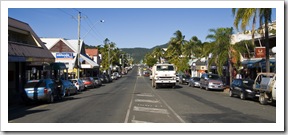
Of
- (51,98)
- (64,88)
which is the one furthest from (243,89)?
(64,88)

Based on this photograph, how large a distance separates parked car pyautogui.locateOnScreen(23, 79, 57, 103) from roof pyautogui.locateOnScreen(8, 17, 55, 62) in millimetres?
4731

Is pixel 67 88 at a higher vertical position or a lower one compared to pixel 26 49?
lower

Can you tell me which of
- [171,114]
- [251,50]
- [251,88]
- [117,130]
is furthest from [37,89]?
[251,50]

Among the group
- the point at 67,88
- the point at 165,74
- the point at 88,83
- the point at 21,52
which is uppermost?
the point at 21,52

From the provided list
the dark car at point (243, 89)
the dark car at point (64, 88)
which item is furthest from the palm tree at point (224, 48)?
the dark car at point (64, 88)

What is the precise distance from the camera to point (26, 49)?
32688mm

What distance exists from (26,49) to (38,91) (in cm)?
1187

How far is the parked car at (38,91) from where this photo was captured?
21.9 meters

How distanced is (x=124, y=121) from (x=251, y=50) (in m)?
33.4

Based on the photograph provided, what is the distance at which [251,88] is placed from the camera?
2491 cm

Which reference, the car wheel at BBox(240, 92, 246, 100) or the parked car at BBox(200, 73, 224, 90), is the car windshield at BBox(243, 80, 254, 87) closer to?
the car wheel at BBox(240, 92, 246, 100)

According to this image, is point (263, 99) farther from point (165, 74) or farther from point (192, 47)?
point (192, 47)

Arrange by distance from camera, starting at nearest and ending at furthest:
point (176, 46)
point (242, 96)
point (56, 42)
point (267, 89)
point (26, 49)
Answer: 1. point (267, 89)
2. point (242, 96)
3. point (26, 49)
4. point (56, 42)
5. point (176, 46)

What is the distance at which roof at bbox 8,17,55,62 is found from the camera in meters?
29.0
